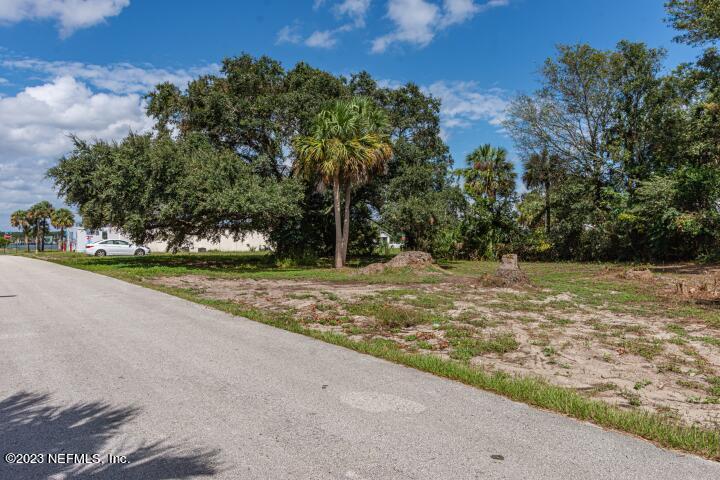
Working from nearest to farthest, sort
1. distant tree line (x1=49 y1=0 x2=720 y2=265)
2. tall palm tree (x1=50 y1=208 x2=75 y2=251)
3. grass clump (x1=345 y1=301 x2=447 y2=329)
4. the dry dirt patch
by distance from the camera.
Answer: the dry dirt patch, grass clump (x1=345 y1=301 x2=447 y2=329), distant tree line (x1=49 y1=0 x2=720 y2=265), tall palm tree (x1=50 y1=208 x2=75 y2=251)

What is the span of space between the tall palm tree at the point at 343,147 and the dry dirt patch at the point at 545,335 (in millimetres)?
7836

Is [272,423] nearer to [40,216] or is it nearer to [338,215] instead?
[338,215]

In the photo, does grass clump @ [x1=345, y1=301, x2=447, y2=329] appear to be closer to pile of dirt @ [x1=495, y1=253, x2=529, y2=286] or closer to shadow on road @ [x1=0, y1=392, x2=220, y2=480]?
shadow on road @ [x1=0, y1=392, x2=220, y2=480]

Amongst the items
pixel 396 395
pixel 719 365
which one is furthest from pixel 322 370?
pixel 719 365

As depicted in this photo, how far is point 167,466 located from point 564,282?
50.8 feet

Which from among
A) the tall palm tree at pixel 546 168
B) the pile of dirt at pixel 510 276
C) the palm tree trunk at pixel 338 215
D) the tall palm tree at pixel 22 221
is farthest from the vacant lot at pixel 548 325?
the tall palm tree at pixel 22 221

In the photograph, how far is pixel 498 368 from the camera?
5.62m

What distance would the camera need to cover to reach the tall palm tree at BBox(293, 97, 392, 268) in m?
19.6

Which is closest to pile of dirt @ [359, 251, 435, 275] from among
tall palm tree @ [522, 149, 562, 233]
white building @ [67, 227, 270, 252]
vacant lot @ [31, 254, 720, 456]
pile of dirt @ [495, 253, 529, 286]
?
vacant lot @ [31, 254, 720, 456]

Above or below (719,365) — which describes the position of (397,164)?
above

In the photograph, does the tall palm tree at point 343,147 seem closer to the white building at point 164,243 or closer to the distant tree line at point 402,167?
the distant tree line at point 402,167

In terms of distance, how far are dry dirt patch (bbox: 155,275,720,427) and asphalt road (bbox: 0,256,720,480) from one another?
49.4 inches

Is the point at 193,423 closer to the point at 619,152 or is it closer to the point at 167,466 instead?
the point at 167,466

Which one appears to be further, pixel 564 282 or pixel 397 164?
pixel 397 164
